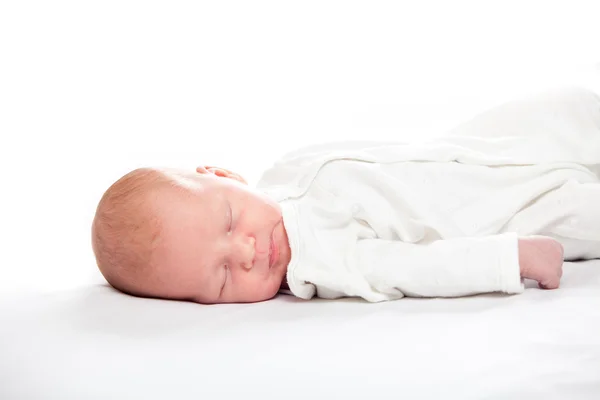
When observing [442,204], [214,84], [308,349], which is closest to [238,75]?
[214,84]

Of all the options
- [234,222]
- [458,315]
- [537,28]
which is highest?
[537,28]

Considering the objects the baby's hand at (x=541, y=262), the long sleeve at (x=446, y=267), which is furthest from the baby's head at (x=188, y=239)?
the baby's hand at (x=541, y=262)

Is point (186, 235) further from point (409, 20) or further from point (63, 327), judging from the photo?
point (409, 20)

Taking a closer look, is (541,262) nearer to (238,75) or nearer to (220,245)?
(220,245)

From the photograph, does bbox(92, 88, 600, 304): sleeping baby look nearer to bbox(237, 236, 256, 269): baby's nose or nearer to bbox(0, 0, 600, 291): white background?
bbox(237, 236, 256, 269): baby's nose

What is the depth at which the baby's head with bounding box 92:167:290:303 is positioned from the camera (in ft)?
4.41

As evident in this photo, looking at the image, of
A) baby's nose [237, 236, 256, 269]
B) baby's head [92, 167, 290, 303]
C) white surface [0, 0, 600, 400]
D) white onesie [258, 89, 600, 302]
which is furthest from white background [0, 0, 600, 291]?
baby's nose [237, 236, 256, 269]

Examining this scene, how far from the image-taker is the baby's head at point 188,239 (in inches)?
52.9

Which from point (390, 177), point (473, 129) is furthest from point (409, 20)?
point (390, 177)

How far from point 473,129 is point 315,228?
0.63 meters

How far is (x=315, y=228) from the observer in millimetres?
1436

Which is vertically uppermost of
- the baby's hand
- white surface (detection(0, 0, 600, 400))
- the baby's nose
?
white surface (detection(0, 0, 600, 400))

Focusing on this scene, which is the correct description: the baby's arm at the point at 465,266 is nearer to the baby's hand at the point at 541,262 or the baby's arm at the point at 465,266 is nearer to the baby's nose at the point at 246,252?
the baby's hand at the point at 541,262

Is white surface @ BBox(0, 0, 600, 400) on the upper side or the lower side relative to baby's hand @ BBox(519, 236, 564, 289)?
upper
